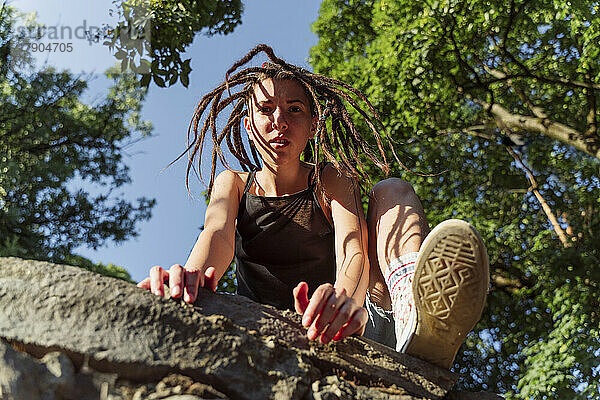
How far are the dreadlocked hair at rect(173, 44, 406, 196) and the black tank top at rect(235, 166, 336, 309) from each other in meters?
0.15

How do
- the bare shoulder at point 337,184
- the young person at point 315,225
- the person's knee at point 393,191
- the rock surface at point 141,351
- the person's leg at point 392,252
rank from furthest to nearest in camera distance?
the bare shoulder at point 337,184 < the person's knee at point 393,191 < the person's leg at point 392,252 < the young person at point 315,225 < the rock surface at point 141,351

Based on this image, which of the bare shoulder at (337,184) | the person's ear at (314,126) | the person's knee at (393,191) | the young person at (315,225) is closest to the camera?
the young person at (315,225)

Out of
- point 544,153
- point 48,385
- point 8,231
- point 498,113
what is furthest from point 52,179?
point 48,385

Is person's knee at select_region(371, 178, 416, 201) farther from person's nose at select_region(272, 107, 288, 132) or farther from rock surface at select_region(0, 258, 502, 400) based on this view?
rock surface at select_region(0, 258, 502, 400)

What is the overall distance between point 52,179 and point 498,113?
19.2ft

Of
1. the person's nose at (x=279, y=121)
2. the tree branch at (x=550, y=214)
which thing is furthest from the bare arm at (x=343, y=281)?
the tree branch at (x=550, y=214)

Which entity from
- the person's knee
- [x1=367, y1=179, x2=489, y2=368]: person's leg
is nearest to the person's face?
the person's knee

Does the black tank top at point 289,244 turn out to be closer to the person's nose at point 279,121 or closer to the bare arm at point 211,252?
the bare arm at point 211,252

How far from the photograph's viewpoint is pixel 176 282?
1320mm

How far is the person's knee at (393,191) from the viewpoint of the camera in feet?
6.07

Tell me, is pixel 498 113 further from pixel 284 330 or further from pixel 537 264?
pixel 284 330

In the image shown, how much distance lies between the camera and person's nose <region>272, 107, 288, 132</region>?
1932 mm

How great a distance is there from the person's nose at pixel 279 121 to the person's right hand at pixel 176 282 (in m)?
0.72

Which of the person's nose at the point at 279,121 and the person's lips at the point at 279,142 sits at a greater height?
the person's nose at the point at 279,121
